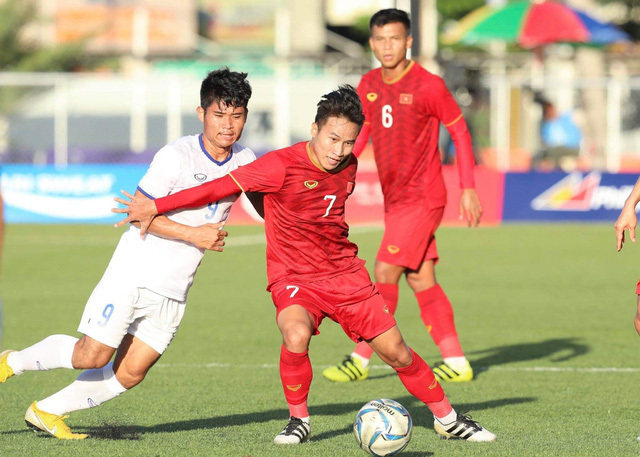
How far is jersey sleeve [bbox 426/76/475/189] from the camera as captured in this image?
761 centimetres

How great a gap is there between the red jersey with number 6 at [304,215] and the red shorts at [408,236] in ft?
6.08

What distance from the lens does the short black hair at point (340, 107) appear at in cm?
558

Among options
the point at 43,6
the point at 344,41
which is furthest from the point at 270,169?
the point at 344,41

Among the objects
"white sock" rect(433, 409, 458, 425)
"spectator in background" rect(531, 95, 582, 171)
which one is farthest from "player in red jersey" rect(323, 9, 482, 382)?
"spectator in background" rect(531, 95, 582, 171)

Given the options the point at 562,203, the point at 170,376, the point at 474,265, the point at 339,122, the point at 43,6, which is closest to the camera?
the point at 339,122

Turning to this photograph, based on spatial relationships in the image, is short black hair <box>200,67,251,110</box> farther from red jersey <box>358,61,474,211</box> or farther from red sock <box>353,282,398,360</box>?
red sock <box>353,282,398,360</box>

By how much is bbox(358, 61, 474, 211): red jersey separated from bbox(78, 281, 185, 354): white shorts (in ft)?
8.44

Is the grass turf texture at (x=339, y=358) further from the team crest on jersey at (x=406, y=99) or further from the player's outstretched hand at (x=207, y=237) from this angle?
the team crest on jersey at (x=406, y=99)

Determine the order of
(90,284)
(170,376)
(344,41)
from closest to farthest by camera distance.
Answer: (170,376) < (90,284) < (344,41)

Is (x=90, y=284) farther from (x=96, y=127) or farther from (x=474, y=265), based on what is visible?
(x=96, y=127)

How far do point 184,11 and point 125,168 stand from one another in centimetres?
2957

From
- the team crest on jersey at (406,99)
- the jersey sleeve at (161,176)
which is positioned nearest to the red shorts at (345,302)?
the jersey sleeve at (161,176)

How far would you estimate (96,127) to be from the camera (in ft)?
127

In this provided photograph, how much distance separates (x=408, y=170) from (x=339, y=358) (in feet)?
5.66
